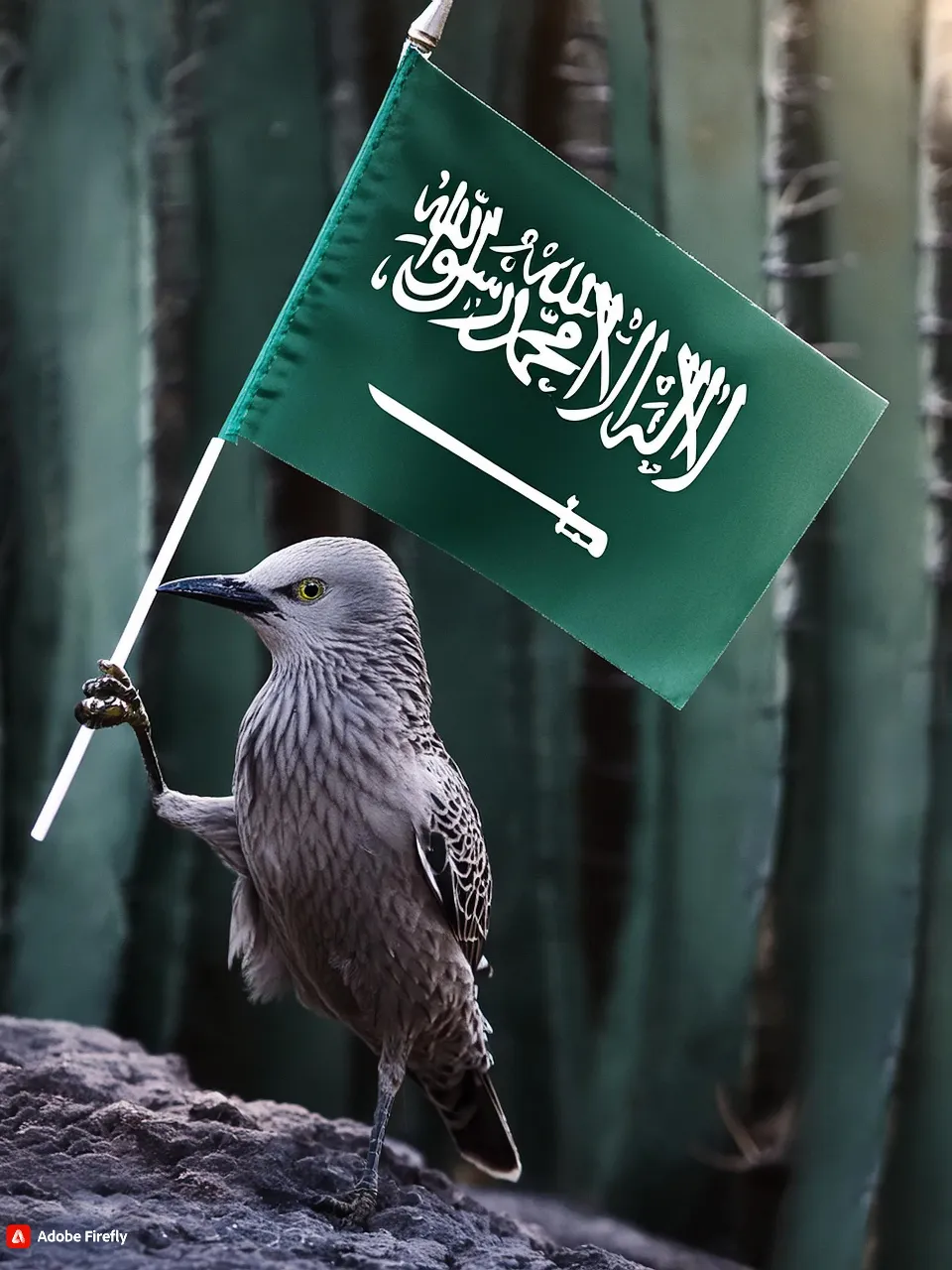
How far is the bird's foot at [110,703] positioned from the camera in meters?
1.70

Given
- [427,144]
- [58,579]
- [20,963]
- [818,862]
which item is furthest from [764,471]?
[20,963]

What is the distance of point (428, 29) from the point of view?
5.69 ft

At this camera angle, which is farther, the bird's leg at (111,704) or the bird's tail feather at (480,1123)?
the bird's tail feather at (480,1123)

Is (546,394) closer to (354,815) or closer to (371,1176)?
(354,815)

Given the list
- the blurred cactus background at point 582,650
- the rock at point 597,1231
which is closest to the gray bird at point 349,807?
the blurred cactus background at point 582,650

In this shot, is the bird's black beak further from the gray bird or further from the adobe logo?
the adobe logo

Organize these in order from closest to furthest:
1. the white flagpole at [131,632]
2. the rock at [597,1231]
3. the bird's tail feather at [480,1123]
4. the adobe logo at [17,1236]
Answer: the adobe logo at [17,1236]
the white flagpole at [131,632]
the bird's tail feather at [480,1123]
the rock at [597,1231]

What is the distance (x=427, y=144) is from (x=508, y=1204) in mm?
1826

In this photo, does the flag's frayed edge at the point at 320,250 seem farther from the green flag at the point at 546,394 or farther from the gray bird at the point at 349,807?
the gray bird at the point at 349,807

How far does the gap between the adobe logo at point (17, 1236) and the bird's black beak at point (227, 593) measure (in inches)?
30.6

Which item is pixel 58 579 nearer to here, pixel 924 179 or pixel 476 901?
pixel 476 901

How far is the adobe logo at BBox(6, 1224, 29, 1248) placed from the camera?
1.53 m

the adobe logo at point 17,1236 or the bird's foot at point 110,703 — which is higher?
A: the bird's foot at point 110,703

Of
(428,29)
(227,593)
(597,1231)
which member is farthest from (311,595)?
(597,1231)
